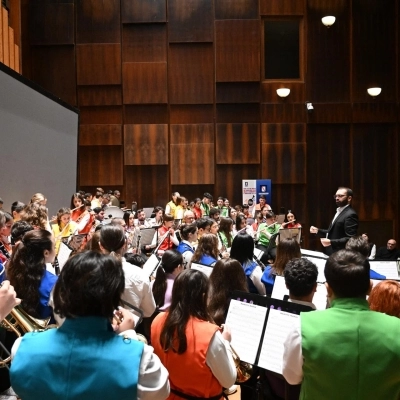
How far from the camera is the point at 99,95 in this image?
12.6 meters

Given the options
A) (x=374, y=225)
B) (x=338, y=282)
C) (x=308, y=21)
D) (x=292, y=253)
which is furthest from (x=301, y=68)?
(x=338, y=282)

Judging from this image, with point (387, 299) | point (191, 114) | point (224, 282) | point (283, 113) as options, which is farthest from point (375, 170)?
point (387, 299)

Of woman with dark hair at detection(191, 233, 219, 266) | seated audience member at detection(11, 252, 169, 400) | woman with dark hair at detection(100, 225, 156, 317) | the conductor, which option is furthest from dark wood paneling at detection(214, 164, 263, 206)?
seated audience member at detection(11, 252, 169, 400)

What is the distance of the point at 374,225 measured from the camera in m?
12.7

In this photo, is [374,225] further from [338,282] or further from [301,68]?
[338,282]

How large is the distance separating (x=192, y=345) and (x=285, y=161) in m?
10.8

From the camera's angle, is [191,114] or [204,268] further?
[191,114]

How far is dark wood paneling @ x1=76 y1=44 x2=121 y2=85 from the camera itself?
12.5 metres

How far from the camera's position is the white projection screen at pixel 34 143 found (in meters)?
7.81

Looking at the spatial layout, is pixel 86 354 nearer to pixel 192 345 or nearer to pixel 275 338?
pixel 192 345

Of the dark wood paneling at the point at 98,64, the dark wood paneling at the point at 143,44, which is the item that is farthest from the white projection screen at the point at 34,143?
the dark wood paneling at the point at 143,44

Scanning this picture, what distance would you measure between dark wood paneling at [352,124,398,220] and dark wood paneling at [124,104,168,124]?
460 centimetres

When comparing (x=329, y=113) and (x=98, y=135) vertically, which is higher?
(x=329, y=113)

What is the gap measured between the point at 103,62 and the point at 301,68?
4712 millimetres
